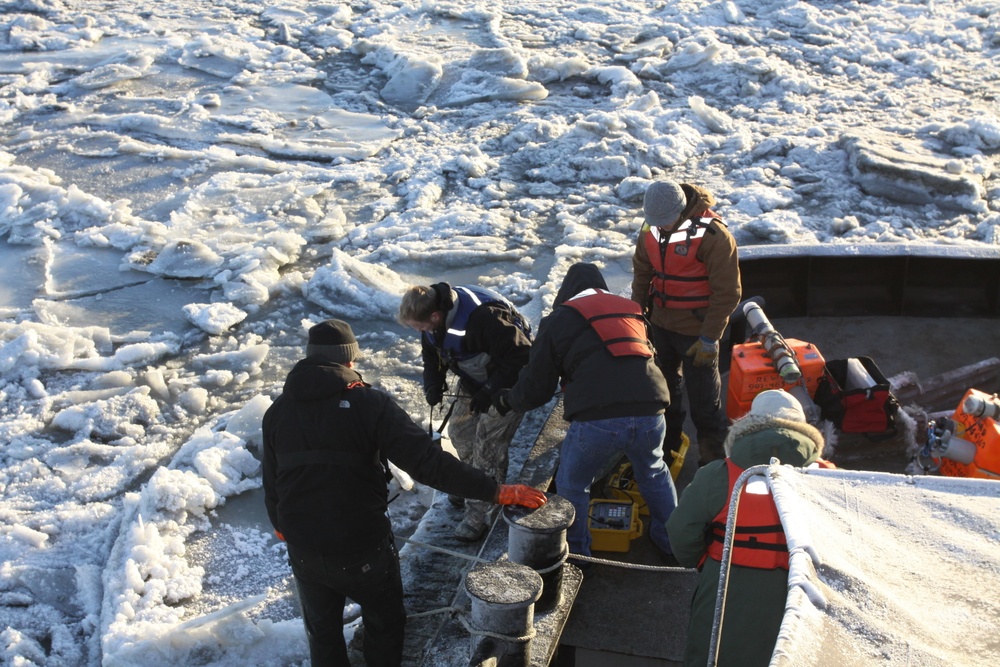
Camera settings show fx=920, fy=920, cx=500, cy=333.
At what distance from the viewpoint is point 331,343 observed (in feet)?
10.3

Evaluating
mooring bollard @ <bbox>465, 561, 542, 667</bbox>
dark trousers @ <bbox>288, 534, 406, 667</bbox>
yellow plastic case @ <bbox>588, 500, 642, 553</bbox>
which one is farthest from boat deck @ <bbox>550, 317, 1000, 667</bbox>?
dark trousers @ <bbox>288, 534, 406, 667</bbox>

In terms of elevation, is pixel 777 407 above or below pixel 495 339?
above

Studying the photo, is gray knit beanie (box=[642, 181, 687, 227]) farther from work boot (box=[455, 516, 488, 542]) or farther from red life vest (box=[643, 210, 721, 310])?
work boot (box=[455, 516, 488, 542])

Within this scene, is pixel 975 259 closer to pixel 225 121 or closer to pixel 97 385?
pixel 97 385

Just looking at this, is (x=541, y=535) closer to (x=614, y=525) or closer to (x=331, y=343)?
(x=614, y=525)

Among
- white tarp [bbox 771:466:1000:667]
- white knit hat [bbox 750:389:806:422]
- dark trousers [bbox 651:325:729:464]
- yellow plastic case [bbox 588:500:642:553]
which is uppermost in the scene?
white tarp [bbox 771:466:1000:667]

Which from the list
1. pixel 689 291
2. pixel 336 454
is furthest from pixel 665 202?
pixel 336 454

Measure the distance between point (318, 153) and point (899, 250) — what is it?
21.3 ft

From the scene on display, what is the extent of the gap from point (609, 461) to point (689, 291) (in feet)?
3.73

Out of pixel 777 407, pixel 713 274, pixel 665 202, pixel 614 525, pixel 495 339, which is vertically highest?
pixel 665 202

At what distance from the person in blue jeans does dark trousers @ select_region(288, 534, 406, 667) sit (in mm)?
839

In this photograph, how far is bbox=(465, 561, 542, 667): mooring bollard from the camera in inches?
120

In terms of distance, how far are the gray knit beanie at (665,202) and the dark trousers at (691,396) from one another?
66 cm

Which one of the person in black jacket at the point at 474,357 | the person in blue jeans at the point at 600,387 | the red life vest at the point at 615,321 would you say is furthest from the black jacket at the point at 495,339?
the red life vest at the point at 615,321
